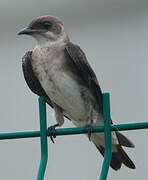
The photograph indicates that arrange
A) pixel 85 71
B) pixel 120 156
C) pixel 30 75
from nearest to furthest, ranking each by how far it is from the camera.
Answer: pixel 120 156 → pixel 85 71 → pixel 30 75

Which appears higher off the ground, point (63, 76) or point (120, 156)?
point (63, 76)

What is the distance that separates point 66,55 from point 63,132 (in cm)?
118

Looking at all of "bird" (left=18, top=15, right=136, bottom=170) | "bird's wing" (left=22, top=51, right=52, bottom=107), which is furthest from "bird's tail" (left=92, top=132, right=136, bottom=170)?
"bird's wing" (left=22, top=51, right=52, bottom=107)

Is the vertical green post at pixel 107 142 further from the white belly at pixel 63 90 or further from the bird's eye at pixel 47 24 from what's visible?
the bird's eye at pixel 47 24

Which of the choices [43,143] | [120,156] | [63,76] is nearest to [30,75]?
[63,76]

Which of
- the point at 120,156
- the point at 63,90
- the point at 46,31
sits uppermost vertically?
the point at 46,31

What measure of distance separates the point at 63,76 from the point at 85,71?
0.38ft

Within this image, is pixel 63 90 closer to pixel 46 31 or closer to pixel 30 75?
pixel 30 75

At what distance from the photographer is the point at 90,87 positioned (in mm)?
2879

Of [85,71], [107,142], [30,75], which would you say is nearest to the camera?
[107,142]

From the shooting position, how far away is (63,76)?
2889mm

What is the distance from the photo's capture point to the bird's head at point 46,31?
9.86 feet

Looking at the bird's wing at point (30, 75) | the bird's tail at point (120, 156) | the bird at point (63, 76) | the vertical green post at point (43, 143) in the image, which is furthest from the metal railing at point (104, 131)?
the bird's wing at point (30, 75)

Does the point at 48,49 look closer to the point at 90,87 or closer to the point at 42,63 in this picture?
the point at 42,63
